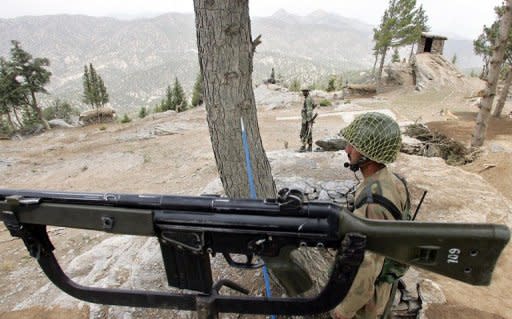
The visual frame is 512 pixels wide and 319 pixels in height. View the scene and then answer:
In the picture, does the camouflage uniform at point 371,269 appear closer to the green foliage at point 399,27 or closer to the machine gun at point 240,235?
the machine gun at point 240,235

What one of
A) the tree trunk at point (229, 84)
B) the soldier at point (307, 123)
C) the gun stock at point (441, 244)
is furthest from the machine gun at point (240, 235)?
the soldier at point (307, 123)

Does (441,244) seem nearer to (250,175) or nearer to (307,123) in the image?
(250,175)

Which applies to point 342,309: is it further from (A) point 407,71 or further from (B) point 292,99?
(A) point 407,71

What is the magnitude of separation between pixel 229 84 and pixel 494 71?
11513 millimetres

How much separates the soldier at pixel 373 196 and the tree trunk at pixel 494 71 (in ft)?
34.9

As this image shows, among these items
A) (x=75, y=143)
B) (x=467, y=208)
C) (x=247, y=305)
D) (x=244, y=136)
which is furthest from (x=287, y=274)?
(x=75, y=143)

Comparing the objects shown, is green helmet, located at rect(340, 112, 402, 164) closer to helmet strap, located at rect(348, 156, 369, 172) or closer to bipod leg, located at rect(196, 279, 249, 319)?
helmet strap, located at rect(348, 156, 369, 172)

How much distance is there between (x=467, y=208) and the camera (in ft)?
19.7

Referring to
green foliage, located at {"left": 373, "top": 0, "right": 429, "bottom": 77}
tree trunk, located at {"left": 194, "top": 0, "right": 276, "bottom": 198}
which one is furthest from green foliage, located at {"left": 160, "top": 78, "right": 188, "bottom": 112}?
tree trunk, located at {"left": 194, "top": 0, "right": 276, "bottom": 198}

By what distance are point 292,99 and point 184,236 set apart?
81.5ft

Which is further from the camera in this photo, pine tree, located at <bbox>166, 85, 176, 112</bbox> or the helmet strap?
pine tree, located at <bbox>166, 85, 176, 112</bbox>

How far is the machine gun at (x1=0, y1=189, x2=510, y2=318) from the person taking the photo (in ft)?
4.55

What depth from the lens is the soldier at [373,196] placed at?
1.94m

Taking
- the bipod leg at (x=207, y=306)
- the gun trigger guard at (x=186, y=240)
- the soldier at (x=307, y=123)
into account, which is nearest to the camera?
the gun trigger guard at (x=186, y=240)
